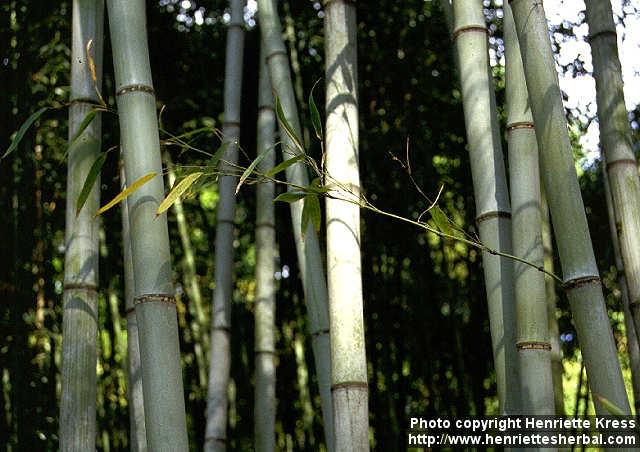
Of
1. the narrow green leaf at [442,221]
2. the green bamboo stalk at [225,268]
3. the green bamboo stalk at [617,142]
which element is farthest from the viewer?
the green bamboo stalk at [225,268]

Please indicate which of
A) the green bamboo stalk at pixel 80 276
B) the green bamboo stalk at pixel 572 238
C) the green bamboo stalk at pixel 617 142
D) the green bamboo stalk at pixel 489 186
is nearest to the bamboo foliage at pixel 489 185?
the green bamboo stalk at pixel 489 186

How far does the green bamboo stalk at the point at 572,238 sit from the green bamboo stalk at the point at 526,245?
188mm

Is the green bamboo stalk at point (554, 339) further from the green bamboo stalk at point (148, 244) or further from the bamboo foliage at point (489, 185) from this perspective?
the green bamboo stalk at point (148, 244)

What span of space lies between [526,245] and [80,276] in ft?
2.76

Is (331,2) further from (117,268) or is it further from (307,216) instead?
(117,268)

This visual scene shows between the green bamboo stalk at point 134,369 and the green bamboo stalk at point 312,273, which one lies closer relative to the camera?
the green bamboo stalk at point 312,273

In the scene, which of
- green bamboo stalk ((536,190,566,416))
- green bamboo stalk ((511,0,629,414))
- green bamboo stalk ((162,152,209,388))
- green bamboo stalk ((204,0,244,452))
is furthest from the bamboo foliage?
green bamboo stalk ((162,152,209,388))

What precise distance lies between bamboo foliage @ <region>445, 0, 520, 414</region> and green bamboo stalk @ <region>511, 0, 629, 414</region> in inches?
→ 13.0

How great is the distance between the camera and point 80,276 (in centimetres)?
184

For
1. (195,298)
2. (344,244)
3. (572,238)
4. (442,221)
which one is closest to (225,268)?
(195,298)

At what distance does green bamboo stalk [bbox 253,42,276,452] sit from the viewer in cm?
273

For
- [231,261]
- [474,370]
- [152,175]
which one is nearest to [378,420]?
[474,370]

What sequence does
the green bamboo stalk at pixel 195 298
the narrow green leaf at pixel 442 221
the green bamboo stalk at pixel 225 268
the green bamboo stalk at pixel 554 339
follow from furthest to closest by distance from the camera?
the green bamboo stalk at pixel 195 298 < the green bamboo stalk at pixel 225 268 < the green bamboo stalk at pixel 554 339 < the narrow green leaf at pixel 442 221

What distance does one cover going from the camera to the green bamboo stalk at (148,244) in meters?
1.46
